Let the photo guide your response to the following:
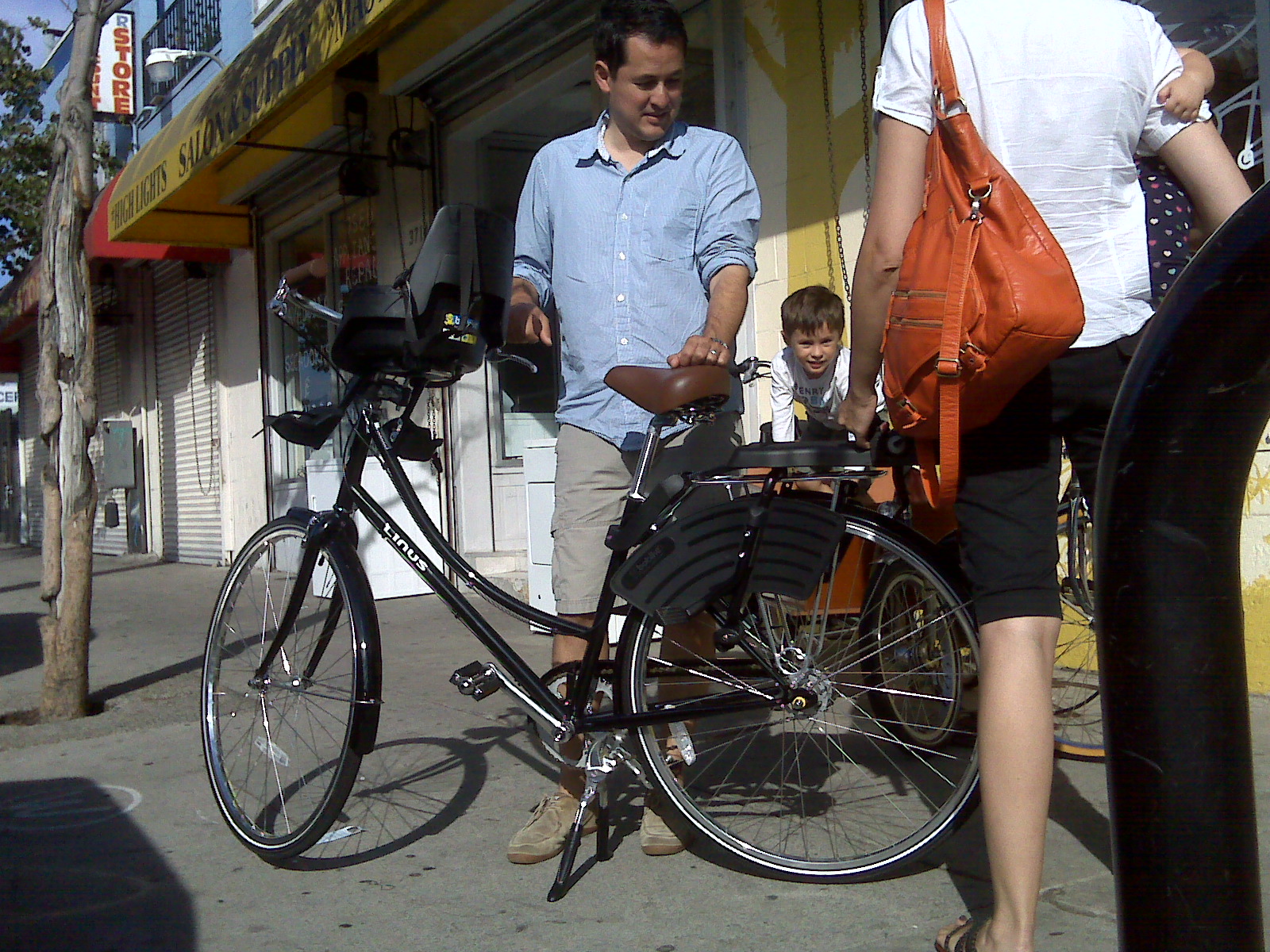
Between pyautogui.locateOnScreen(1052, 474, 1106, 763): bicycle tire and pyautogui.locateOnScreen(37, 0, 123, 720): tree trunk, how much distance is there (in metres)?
3.82

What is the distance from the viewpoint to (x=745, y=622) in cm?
258

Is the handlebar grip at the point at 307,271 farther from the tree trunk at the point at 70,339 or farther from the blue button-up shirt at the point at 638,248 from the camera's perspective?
the tree trunk at the point at 70,339

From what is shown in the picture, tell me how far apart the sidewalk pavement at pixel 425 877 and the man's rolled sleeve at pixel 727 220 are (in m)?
1.11

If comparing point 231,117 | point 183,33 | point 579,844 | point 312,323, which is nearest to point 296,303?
point 579,844

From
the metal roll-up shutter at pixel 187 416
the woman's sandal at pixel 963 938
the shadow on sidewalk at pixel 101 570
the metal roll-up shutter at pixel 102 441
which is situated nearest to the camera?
the woman's sandal at pixel 963 938

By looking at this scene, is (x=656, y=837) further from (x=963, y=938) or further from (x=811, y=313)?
(x=811, y=313)

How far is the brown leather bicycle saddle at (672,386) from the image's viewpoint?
2.53 metres

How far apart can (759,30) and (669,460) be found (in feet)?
12.2

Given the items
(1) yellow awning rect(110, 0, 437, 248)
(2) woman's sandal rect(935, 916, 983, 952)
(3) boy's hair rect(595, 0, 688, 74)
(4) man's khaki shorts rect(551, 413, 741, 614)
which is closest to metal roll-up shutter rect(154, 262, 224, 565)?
(1) yellow awning rect(110, 0, 437, 248)

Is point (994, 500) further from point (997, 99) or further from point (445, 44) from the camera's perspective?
point (445, 44)

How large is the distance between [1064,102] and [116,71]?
16638mm

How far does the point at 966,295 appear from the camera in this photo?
1860 millimetres

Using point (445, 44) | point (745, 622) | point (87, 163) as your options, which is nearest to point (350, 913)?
point (745, 622)

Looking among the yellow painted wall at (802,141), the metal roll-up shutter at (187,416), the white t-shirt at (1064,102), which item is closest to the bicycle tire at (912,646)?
the white t-shirt at (1064,102)
